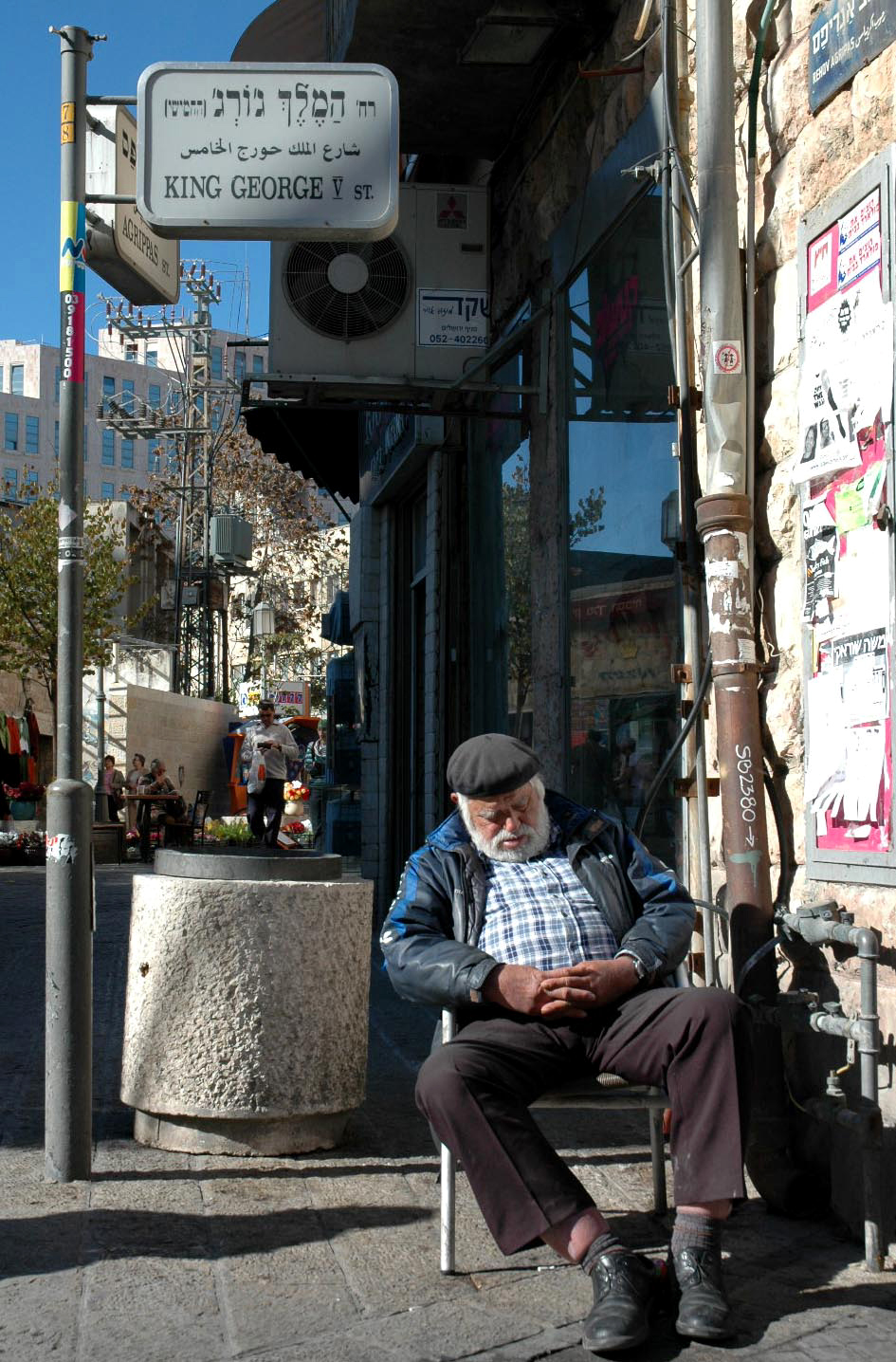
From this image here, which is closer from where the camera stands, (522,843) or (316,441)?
(522,843)

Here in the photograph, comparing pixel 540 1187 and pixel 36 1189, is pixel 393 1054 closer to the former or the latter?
pixel 36 1189

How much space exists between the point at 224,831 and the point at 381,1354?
23138mm

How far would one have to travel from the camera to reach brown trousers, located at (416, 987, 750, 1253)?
3.22 metres

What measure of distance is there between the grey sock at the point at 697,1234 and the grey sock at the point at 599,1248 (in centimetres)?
13

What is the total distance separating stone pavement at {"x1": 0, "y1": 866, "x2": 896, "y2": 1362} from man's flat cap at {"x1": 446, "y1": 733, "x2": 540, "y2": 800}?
46.5 inches

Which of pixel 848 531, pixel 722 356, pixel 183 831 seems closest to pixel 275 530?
pixel 183 831

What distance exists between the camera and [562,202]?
7.30 metres

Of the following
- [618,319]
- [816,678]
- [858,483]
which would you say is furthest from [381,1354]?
[618,319]

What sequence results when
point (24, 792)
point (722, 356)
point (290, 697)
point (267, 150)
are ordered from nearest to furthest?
point (722, 356)
point (267, 150)
point (24, 792)
point (290, 697)

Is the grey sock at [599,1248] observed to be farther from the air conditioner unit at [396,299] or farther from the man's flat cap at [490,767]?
the air conditioner unit at [396,299]

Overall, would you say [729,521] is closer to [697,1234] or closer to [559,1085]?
[559,1085]

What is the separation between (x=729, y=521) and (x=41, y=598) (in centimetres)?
2851

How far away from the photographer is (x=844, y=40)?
13.3 feet

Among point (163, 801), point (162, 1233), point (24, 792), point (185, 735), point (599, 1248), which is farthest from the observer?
point (185, 735)
